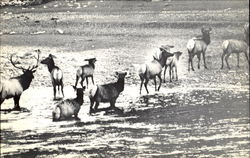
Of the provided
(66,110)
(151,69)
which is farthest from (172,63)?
(66,110)

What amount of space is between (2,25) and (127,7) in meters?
0.62

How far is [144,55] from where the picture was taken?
2.37m

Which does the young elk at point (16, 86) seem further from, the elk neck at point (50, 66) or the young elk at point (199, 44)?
the young elk at point (199, 44)

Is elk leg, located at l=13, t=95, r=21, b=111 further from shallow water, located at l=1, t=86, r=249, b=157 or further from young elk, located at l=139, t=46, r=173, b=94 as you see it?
young elk, located at l=139, t=46, r=173, b=94

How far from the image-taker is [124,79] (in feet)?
7.63

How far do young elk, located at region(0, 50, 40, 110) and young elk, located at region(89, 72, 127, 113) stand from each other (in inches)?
11.9

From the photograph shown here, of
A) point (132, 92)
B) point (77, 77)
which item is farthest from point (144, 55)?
point (77, 77)

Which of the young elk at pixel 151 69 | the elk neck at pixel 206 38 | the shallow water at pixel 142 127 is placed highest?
the elk neck at pixel 206 38

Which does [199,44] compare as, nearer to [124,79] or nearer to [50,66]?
[124,79]

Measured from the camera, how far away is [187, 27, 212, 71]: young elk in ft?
7.84

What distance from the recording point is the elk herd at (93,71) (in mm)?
2199

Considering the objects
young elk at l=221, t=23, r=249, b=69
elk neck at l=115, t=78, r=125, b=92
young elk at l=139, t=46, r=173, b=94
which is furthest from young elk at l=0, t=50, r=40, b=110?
young elk at l=221, t=23, r=249, b=69

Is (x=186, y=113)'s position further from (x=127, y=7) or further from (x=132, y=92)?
(x=127, y=7)

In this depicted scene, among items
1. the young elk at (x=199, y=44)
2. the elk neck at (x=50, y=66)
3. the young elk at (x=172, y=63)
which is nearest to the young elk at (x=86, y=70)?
the elk neck at (x=50, y=66)
